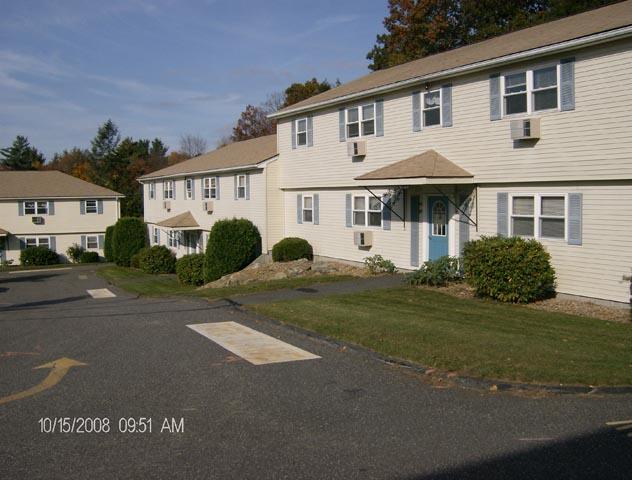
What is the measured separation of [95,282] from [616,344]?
2696 centimetres

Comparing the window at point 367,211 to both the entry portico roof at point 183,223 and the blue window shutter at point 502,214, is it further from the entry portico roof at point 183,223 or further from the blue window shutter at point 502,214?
the entry portico roof at point 183,223

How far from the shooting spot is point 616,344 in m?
10.3

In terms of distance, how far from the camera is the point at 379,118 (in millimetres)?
20609

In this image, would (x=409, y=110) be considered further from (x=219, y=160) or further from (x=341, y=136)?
(x=219, y=160)

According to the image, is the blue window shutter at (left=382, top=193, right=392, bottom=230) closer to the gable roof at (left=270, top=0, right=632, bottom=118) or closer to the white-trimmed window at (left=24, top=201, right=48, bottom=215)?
the gable roof at (left=270, top=0, right=632, bottom=118)

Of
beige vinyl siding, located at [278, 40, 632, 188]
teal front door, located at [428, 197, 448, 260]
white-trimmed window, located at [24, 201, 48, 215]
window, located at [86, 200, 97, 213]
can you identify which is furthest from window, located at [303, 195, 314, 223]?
white-trimmed window, located at [24, 201, 48, 215]

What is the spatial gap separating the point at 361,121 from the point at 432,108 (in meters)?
3.57

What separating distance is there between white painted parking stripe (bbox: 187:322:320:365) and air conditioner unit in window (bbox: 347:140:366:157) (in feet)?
32.8

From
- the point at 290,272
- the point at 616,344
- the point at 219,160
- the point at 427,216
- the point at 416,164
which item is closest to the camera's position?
the point at 616,344

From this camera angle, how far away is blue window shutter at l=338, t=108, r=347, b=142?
73.7 feet

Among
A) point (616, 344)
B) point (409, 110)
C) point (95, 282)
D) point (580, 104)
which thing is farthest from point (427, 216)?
point (95, 282)

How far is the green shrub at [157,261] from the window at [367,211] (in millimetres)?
18132

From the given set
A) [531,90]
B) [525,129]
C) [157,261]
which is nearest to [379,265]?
[525,129]

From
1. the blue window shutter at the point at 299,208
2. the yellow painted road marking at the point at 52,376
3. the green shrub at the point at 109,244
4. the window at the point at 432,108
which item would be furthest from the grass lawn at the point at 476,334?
the green shrub at the point at 109,244
